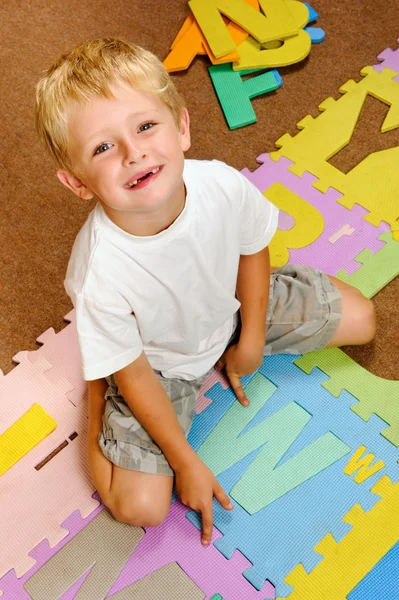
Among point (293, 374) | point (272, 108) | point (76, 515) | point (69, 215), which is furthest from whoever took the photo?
point (272, 108)

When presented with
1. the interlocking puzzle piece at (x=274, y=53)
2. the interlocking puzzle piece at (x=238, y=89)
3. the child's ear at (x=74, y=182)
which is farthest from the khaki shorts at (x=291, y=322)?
the interlocking puzzle piece at (x=274, y=53)

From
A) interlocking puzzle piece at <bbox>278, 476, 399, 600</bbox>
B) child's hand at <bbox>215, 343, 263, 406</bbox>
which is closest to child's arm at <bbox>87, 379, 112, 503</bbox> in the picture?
child's hand at <bbox>215, 343, 263, 406</bbox>

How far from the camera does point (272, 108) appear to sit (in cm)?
154

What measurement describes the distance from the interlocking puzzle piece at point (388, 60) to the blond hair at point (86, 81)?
891 mm

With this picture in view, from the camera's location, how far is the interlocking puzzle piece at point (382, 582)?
100 centimetres

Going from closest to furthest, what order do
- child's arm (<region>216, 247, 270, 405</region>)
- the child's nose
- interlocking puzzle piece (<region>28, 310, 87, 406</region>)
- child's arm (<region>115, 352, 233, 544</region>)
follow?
the child's nose < child's arm (<region>115, 352, 233, 544</region>) < child's arm (<region>216, 247, 270, 405</region>) < interlocking puzzle piece (<region>28, 310, 87, 406</region>)

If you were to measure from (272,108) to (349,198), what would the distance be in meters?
0.31

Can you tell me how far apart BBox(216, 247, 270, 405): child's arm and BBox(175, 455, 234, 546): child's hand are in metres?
0.17

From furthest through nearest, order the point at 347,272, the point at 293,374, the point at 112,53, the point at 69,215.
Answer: the point at 69,215
the point at 347,272
the point at 293,374
the point at 112,53

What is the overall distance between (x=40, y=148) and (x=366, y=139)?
28.5 inches

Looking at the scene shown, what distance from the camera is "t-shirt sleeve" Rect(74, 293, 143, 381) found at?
2.83 ft

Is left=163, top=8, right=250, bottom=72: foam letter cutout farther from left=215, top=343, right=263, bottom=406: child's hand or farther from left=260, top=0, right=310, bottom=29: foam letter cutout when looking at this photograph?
left=215, top=343, right=263, bottom=406: child's hand

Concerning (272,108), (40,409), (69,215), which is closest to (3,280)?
(69,215)

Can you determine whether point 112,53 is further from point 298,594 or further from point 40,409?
point 298,594
